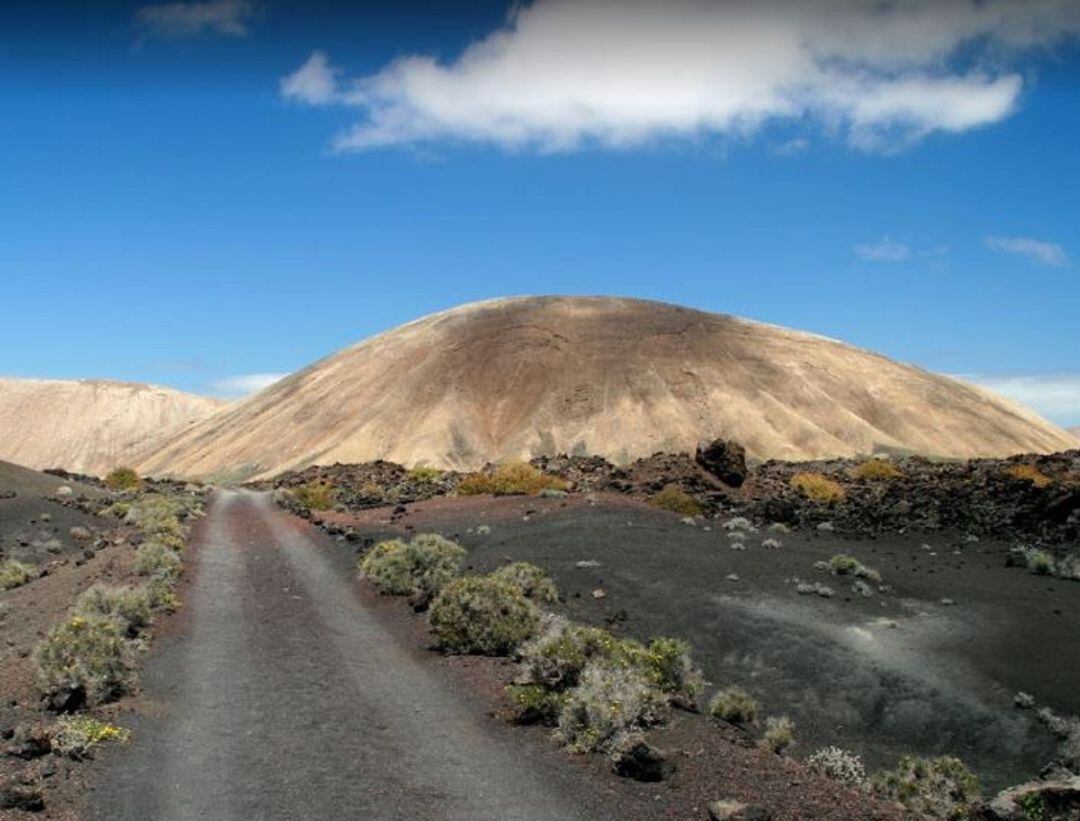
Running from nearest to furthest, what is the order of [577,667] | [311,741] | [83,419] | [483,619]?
[311,741]
[577,667]
[483,619]
[83,419]

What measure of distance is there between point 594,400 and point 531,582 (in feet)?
272

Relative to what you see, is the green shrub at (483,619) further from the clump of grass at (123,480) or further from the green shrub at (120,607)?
the clump of grass at (123,480)

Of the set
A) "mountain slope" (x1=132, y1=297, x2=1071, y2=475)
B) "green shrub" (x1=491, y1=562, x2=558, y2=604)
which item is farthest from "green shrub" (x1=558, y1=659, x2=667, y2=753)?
"mountain slope" (x1=132, y1=297, x2=1071, y2=475)

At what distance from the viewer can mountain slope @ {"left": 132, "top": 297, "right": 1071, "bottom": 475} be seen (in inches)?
3814

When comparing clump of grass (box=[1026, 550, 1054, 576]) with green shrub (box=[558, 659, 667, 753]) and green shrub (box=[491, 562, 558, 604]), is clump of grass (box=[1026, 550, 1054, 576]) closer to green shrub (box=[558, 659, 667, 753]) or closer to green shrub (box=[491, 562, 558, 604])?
green shrub (box=[491, 562, 558, 604])

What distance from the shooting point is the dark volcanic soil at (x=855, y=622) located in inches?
597

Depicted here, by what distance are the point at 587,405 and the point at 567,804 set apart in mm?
93406

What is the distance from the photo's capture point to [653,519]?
31719 mm

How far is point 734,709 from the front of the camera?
1371 cm

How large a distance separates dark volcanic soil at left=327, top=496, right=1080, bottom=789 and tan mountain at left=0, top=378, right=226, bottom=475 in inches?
5822

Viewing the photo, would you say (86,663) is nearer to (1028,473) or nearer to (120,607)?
(120,607)

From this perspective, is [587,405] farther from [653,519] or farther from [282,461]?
[653,519]

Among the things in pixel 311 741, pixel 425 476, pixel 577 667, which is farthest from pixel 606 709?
pixel 425 476

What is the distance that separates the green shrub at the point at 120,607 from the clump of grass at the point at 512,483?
2553cm
